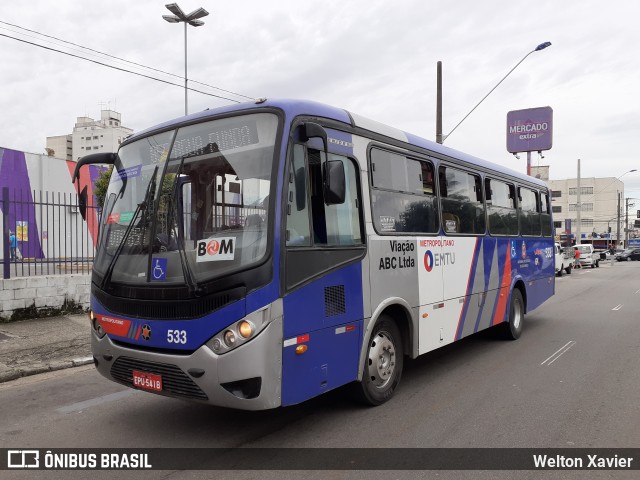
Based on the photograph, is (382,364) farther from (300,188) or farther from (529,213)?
(529,213)

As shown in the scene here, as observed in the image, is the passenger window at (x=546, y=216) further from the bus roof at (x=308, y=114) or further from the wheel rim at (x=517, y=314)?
the bus roof at (x=308, y=114)

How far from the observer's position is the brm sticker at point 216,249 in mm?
3865

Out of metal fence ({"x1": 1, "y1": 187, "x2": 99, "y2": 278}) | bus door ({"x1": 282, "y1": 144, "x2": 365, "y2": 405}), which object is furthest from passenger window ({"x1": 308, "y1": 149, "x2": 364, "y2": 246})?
metal fence ({"x1": 1, "y1": 187, "x2": 99, "y2": 278})

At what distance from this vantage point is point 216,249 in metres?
3.91

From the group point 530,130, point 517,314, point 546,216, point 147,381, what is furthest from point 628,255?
point 147,381

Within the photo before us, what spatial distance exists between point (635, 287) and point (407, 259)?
1757cm

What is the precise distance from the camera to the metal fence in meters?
9.44

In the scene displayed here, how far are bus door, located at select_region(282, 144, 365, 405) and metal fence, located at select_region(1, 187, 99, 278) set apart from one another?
6.40 metres

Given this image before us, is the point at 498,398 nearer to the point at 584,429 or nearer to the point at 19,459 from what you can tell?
the point at 584,429

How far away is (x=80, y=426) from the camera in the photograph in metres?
4.74

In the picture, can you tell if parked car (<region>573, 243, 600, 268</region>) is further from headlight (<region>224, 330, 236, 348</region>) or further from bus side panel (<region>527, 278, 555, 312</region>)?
headlight (<region>224, 330, 236, 348</region>)

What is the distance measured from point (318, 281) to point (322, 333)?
0.44 metres

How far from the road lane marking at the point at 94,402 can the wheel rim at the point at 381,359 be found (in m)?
2.80

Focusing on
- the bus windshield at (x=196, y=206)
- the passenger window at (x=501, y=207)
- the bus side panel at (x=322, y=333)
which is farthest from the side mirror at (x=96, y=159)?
the passenger window at (x=501, y=207)
